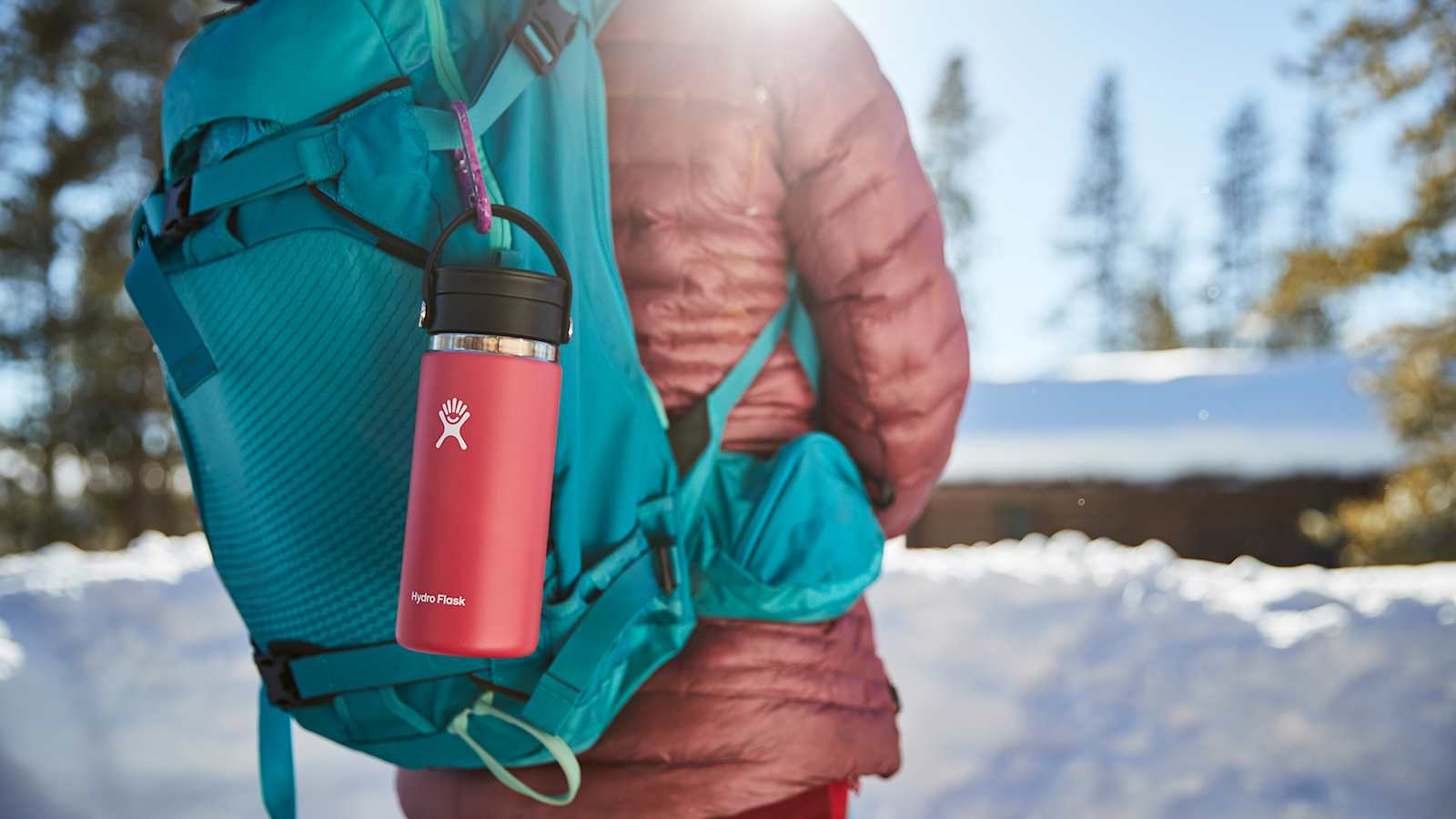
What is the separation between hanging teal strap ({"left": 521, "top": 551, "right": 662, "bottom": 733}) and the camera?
154 cm

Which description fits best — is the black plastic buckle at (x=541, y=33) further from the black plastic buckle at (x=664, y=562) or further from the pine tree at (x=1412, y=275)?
the pine tree at (x=1412, y=275)

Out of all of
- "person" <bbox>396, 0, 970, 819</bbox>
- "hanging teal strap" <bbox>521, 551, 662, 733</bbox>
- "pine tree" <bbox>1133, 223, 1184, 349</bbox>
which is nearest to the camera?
"hanging teal strap" <bbox>521, 551, 662, 733</bbox>

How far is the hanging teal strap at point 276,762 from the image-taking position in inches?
74.7

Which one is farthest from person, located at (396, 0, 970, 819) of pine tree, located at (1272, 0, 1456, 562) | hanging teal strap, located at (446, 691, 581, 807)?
pine tree, located at (1272, 0, 1456, 562)

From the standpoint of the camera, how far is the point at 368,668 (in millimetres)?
1612

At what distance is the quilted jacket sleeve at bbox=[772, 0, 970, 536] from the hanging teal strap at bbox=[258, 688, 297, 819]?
1.08 metres

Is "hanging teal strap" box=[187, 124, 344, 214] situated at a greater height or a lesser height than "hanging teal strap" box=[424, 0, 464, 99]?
lesser

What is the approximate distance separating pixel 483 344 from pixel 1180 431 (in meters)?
11.8

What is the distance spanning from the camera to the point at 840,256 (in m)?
1.78

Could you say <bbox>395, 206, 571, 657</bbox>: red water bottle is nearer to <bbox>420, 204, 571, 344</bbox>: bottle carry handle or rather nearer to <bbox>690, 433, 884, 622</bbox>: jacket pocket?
<bbox>420, 204, 571, 344</bbox>: bottle carry handle

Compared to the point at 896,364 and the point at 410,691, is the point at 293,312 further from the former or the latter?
the point at 896,364

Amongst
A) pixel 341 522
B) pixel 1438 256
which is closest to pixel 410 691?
pixel 341 522

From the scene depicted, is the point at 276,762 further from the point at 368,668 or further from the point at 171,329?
the point at 171,329

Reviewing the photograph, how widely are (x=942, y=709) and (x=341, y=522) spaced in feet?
11.0
